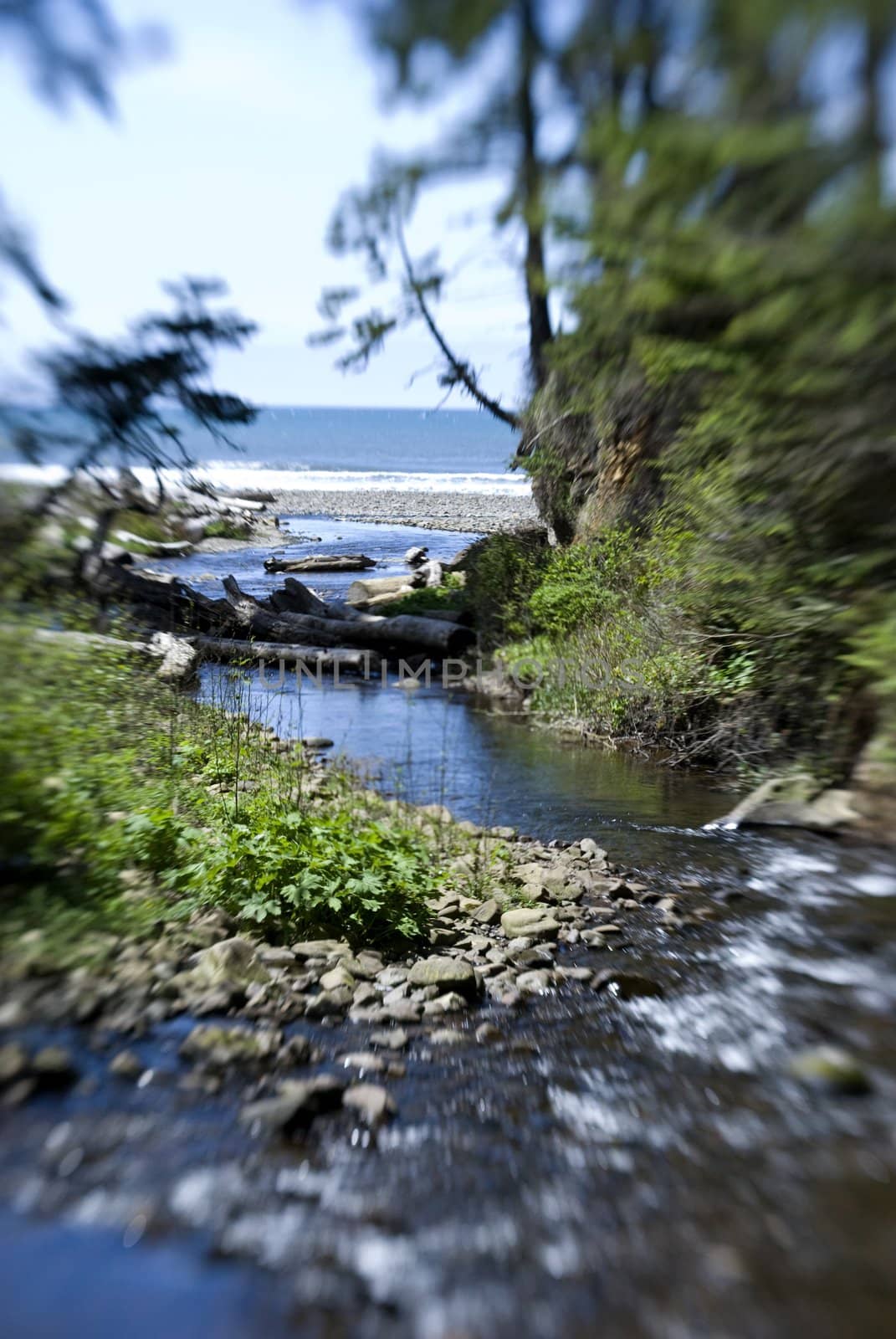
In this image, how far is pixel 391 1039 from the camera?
346cm

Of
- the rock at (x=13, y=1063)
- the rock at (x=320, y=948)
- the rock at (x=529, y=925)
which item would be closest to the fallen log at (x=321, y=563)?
the rock at (x=529, y=925)

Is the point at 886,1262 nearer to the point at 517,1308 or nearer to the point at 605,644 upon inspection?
the point at 517,1308

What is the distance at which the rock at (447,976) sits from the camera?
3.90 meters

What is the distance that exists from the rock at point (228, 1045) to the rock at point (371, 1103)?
349 millimetres

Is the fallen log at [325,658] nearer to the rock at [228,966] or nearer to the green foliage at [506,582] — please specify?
the green foliage at [506,582]

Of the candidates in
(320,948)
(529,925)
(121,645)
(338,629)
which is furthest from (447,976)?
(338,629)

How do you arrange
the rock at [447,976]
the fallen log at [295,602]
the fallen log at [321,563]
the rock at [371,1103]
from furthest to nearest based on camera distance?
the fallen log at [321,563] < the fallen log at [295,602] < the rock at [447,976] < the rock at [371,1103]

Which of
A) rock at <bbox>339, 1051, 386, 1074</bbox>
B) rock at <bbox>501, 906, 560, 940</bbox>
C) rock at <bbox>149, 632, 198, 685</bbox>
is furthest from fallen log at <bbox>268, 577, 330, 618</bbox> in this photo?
rock at <bbox>339, 1051, 386, 1074</bbox>

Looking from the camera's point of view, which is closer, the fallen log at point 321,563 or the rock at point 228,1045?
the rock at point 228,1045

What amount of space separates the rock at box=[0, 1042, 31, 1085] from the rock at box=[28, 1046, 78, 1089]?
0.02 meters

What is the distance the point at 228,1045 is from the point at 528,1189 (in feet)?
3.77

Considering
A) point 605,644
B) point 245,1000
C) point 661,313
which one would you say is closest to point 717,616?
point 605,644

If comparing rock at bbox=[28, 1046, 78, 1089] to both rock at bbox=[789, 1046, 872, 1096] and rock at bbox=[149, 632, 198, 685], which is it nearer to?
rock at bbox=[789, 1046, 872, 1096]

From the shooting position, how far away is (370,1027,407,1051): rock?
3.43 metres
